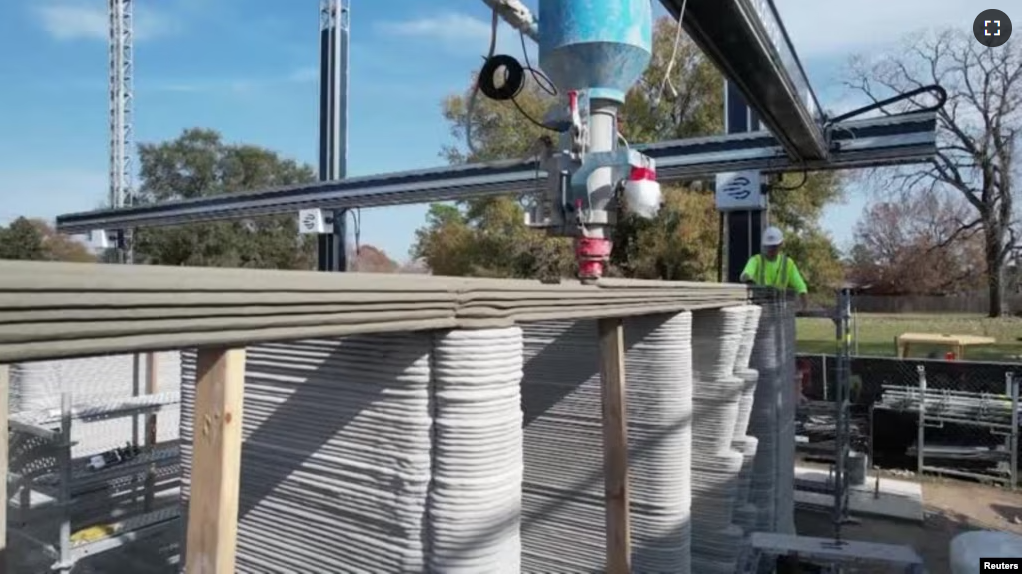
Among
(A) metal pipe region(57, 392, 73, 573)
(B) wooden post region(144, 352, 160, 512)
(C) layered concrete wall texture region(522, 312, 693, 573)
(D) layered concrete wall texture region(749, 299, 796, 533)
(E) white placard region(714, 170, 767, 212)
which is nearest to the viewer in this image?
(C) layered concrete wall texture region(522, 312, 693, 573)

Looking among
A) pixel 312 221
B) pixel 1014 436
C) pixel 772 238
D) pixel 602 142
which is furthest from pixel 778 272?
pixel 312 221

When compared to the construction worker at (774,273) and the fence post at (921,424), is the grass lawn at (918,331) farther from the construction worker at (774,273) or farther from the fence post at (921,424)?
the construction worker at (774,273)

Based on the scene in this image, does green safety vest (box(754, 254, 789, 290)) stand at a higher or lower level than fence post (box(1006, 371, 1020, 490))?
higher

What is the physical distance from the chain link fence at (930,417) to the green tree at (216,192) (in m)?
22.8

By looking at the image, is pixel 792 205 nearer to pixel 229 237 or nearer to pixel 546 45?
pixel 546 45

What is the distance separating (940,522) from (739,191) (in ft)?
16.9

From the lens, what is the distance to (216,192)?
3269 cm

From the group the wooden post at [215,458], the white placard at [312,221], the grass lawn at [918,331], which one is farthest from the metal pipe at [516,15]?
the grass lawn at [918,331]

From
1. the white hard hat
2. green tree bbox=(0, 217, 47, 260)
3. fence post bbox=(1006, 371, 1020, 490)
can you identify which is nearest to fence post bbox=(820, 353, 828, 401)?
fence post bbox=(1006, 371, 1020, 490)

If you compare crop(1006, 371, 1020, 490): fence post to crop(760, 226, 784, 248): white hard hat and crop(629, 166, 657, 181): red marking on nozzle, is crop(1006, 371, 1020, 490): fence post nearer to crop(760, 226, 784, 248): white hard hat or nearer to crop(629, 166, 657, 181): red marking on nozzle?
crop(760, 226, 784, 248): white hard hat

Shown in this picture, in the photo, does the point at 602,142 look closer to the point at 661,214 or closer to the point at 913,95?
the point at 913,95

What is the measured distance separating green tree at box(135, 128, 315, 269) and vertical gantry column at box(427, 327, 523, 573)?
2825 cm

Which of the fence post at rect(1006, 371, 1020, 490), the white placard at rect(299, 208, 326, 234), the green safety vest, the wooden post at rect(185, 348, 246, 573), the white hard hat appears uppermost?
the white placard at rect(299, 208, 326, 234)

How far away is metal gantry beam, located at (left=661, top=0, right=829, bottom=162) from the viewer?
4460 millimetres
